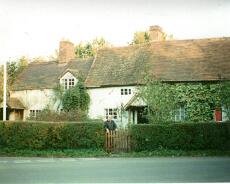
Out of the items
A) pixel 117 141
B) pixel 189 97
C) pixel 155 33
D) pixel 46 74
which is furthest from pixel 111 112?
pixel 117 141

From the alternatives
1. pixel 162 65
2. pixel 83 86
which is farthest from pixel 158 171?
pixel 83 86

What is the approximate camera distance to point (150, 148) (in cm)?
1784

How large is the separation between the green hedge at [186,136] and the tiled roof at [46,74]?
12031 millimetres

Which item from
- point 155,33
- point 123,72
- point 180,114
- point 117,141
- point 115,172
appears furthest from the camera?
point 155,33

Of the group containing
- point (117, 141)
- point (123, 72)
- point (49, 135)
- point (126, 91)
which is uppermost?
point (123, 72)

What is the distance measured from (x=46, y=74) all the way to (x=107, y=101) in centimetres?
679

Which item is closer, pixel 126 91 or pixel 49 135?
pixel 49 135

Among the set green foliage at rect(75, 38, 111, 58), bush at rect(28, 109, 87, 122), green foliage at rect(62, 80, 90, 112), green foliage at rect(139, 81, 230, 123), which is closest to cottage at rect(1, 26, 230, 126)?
green foliage at rect(62, 80, 90, 112)

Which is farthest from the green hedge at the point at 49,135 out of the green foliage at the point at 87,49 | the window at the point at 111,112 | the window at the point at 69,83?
the green foliage at the point at 87,49

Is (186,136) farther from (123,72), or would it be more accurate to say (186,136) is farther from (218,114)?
(123,72)

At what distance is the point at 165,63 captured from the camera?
26.3 m

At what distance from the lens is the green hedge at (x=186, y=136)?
1755cm

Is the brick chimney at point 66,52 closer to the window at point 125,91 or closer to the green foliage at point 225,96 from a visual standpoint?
the window at point 125,91

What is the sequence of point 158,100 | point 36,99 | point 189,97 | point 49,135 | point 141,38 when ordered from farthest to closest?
point 141,38, point 36,99, point 189,97, point 158,100, point 49,135
